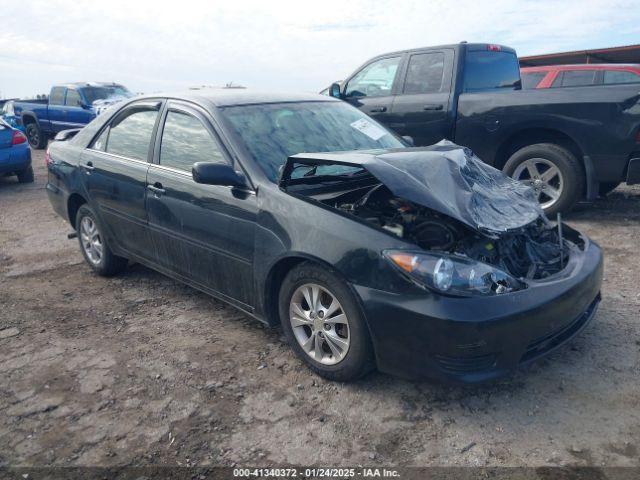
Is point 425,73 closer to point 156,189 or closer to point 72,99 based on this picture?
point 156,189

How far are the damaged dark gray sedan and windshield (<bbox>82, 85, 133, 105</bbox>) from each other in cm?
1161

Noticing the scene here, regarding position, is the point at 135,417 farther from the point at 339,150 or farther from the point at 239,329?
the point at 339,150

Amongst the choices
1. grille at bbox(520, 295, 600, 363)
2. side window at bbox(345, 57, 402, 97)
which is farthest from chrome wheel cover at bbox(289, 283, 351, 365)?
side window at bbox(345, 57, 402, 97)

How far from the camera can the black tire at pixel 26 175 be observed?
10047 millimetres

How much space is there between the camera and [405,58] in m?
7.34

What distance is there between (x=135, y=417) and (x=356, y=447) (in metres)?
1.19

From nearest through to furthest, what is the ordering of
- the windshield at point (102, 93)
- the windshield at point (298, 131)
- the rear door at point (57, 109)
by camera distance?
the windshield at point (298, 131), the windshield at point (102, 93), the rear door at point (57, 109)

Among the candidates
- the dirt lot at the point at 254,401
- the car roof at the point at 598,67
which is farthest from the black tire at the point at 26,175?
the car roof at the point at 598,67

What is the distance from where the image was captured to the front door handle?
391 centimetres

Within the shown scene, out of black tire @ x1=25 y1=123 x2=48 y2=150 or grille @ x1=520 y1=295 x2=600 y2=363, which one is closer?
grille @ x1=520 y1=295 x2=600 y2=363

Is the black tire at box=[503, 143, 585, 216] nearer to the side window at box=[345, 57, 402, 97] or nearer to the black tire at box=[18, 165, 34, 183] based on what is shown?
the side window at box=[345, 57, 402, 97]

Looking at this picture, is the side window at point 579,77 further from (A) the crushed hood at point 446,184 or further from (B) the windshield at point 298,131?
(A) the crushed hood at point 446,184

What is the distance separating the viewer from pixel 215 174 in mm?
3223

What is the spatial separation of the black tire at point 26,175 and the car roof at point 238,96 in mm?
6944
